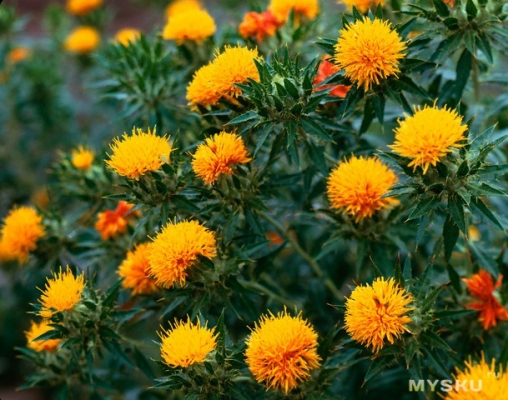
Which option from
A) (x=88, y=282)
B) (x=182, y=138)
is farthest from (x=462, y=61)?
(x=88, y=282)

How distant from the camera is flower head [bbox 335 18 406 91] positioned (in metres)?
1.90

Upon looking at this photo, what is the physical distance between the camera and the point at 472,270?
7.53 feet

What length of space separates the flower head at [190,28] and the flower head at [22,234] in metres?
0.95

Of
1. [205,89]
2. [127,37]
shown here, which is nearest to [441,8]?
[205,89]

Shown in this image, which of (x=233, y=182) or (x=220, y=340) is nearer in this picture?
(x=220, y=340)

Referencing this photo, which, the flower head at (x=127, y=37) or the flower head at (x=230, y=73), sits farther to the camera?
the flower head at (x=127, y=37)

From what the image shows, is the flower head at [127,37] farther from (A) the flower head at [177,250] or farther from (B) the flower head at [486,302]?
(B) the flower head at [486,302]

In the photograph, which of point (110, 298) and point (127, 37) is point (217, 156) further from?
point (127, 37)

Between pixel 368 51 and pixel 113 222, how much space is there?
122 cm

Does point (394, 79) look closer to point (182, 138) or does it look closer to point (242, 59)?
point (242, 59)

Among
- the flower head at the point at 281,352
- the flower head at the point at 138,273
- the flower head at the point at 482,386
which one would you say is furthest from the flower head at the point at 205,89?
the flower head at the point at 482,386

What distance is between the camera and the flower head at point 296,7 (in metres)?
2.72

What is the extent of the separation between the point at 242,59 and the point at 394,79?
49 centimetres

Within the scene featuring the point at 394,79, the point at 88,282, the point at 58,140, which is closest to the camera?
the point at 394,79
